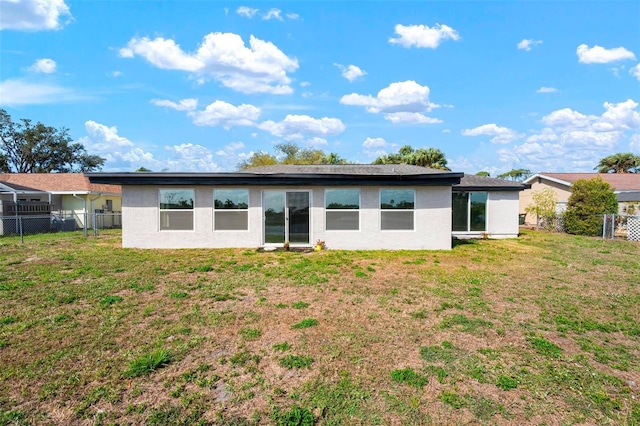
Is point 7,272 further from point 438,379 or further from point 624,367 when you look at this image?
point 624,367

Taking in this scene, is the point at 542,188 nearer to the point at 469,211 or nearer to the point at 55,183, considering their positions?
the point at 469,211

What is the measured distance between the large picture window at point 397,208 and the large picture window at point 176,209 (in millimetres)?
6700

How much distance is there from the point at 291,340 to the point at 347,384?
1.19 meters

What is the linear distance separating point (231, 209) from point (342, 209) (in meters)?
3.87

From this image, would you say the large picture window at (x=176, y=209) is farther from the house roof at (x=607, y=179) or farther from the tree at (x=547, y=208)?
the house roof at (x=607, y=179)

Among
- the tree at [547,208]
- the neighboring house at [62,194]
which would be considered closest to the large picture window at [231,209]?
the neighboring house at [62,194]

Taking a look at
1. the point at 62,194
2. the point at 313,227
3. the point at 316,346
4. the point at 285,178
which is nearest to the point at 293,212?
A: the point at 313,227

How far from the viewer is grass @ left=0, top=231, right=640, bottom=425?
3.00 metres

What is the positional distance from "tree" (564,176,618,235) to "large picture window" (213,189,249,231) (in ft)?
53.1

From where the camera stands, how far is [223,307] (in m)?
5.58

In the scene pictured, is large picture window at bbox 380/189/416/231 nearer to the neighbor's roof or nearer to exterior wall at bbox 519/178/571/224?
the neighbor's roof

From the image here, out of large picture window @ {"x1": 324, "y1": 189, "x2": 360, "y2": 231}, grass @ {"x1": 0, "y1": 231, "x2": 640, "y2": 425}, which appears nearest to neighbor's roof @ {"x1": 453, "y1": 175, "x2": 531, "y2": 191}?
large picture window @ {"x1": 324, "y1": 189, "x2": 360, "y2": 231}

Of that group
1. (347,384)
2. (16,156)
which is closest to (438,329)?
(347,384)

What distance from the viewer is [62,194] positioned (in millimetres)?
22047
